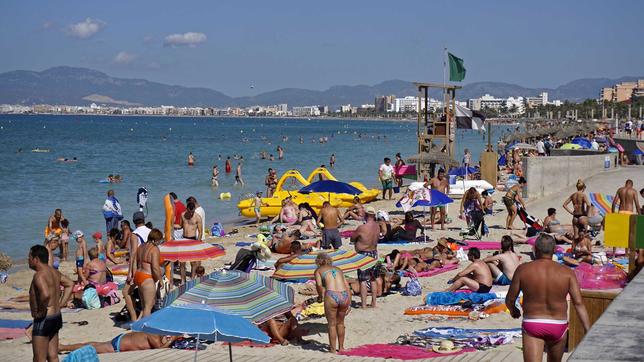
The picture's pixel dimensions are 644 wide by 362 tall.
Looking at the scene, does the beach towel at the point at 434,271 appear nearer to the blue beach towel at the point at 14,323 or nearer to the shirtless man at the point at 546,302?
the blue beach towel at the point at 14,323

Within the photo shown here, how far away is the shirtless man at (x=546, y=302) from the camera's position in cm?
588

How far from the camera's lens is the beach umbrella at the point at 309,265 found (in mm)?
10547

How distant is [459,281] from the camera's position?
11555 mm

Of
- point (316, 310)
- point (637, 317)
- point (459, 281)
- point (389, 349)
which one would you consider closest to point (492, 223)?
point (459, 281)

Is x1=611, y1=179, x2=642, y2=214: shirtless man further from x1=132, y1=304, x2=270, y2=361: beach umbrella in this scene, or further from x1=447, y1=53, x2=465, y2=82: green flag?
x1=447, y1=53, x2=465, y2=82: green flag

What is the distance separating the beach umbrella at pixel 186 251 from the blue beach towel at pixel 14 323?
1.93m

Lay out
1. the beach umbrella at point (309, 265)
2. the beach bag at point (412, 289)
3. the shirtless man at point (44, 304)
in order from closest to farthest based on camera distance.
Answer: the shirtless man at point (44, 304) < the beach umbrella at point (309, 265) < the beach bag at point (412, 289)

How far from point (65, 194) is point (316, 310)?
79.8 feet

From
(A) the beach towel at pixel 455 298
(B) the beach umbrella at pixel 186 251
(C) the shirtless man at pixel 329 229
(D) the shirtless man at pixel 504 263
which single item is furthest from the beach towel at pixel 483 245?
(B) the beach umbrella at pixel 186 251

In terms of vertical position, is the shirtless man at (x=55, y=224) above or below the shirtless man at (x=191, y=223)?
below

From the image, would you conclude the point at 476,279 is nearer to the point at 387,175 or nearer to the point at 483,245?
the point at 483,245

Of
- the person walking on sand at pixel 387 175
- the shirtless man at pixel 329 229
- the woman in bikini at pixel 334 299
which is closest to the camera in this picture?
the woman in bikini at pixel 334 299

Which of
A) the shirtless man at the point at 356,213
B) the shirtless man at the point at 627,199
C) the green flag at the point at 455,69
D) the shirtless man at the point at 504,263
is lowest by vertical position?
the shirtless man at the point at 356,213

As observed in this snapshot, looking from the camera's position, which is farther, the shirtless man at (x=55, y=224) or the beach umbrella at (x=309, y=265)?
the shirtless man at (x=55, y=224)
